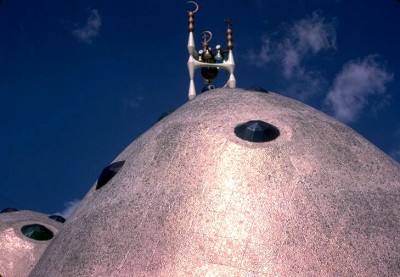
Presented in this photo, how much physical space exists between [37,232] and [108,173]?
12.4ft

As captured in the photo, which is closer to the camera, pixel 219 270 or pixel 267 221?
pixel 219 270

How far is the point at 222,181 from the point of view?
862 centimetres

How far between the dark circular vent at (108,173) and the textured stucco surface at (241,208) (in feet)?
0.83

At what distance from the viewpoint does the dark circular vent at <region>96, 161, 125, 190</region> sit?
408 inches

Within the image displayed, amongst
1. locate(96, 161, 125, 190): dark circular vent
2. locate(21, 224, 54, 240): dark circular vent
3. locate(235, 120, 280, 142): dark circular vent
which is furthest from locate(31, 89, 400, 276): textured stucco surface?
locate(21, 224, 54, 240): dark circular vent

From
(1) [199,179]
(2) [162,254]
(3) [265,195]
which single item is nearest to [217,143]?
(1) [199,179]

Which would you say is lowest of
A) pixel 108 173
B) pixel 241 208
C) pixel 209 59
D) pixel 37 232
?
pixel 241 208

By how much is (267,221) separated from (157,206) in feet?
5.77

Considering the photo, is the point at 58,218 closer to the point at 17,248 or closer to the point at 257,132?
the point at 17,248

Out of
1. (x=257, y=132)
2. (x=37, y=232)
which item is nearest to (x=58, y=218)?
(x=37, y=232)

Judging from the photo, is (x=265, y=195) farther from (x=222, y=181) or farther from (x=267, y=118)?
(x=267, y=118)

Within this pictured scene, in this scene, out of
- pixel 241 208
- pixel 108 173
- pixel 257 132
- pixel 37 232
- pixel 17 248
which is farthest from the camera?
pixel 37 232

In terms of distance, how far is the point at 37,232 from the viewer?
13102 millimetres

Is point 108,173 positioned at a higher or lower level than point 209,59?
lower
